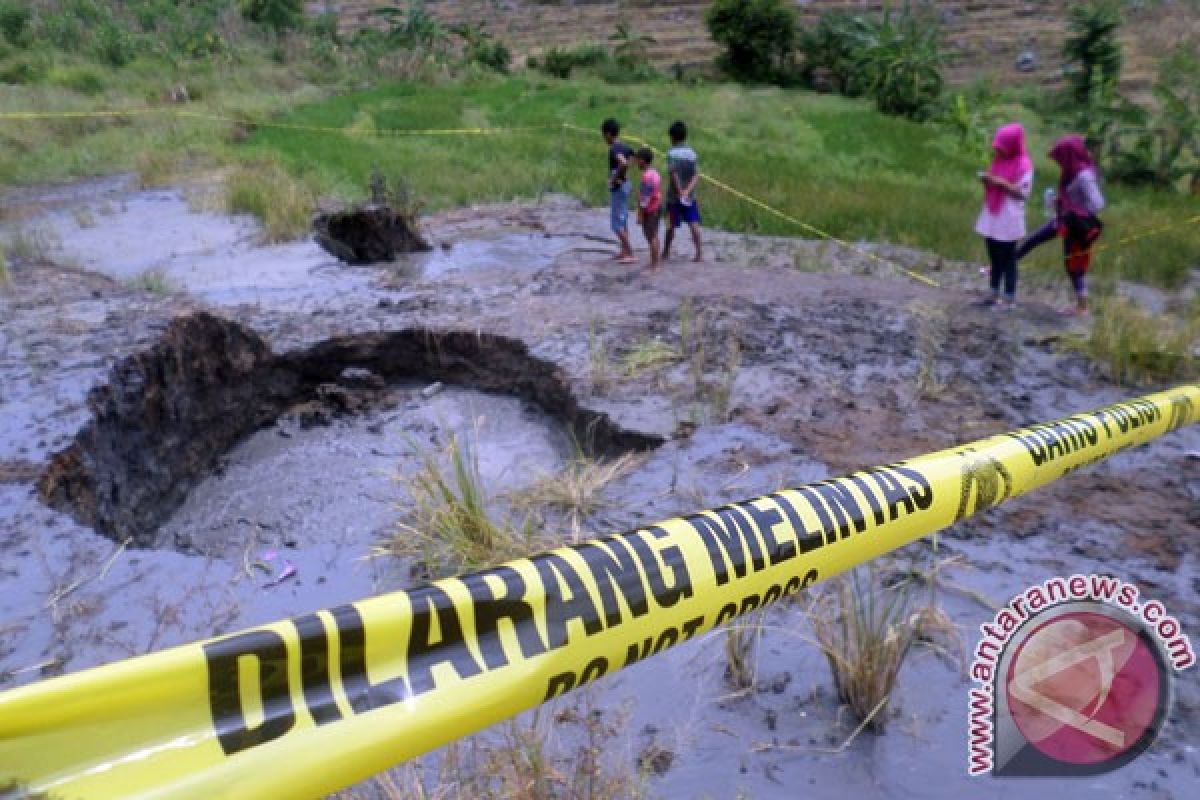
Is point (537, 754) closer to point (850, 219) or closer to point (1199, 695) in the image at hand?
point (1199, 695)

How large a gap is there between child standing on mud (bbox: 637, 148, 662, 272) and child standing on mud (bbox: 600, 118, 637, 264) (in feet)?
0.70

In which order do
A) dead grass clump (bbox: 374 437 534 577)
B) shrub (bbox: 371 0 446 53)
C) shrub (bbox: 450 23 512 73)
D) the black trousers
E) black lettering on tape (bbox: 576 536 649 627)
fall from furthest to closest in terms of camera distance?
shrub (bbox: 371 0 446 53) → shrub (bbox: 450 23 512 73) → the black trousers → dead grass clump (bbox: 374 437 534 577) → black lettering on tape (bbox: 576 536 649 627)

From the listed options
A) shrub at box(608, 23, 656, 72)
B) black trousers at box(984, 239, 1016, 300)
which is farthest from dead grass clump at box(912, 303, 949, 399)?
shrub at box(608, 23, 656, 72)

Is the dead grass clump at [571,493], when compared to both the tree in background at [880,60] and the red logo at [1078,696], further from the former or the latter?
the tree in background at [880,60]

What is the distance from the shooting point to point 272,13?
1078 inches

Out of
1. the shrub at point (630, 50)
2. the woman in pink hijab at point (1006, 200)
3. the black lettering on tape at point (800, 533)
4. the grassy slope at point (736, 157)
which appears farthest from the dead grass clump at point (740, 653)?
the shrub at point (630, 50)

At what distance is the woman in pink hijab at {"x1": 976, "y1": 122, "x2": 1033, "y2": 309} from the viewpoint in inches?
257

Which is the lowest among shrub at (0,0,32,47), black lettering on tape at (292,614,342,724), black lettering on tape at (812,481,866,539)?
black lettering on tape at (812,481,866,539)

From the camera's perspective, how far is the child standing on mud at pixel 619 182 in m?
7.94

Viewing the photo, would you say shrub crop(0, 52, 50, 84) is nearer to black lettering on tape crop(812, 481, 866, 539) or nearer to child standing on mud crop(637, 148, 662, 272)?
child standing on mud crop(637, 148, 662, 272)

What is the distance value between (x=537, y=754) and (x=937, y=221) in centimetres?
946

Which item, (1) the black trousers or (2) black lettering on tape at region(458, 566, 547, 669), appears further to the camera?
(1) the black trousers

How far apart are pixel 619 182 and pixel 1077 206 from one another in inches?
146

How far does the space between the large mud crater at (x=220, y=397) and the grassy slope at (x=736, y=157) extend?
502 cm
